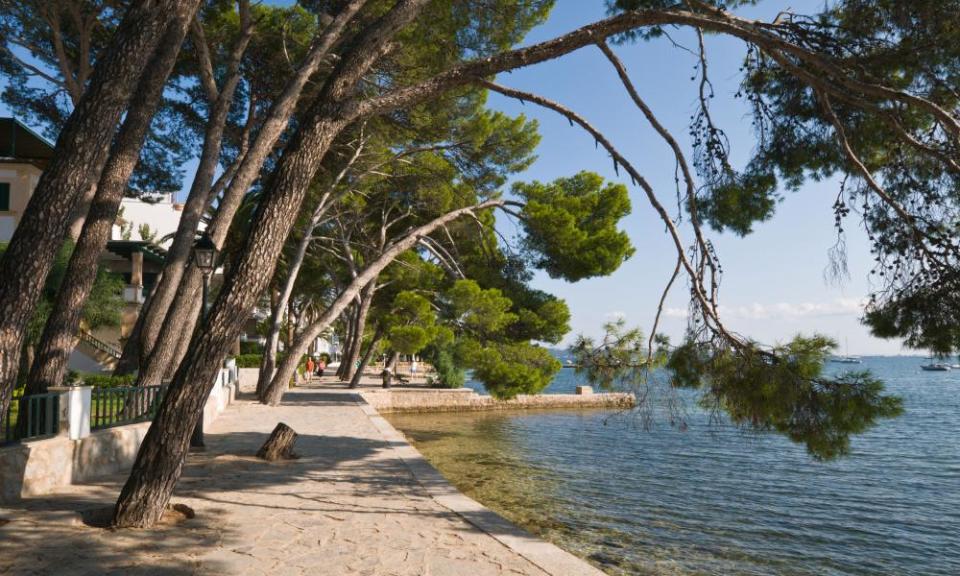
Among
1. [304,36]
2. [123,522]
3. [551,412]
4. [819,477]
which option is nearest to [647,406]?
[123,522]

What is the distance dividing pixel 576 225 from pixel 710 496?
7.51m

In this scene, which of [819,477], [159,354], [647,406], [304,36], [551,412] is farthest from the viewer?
[551,412]

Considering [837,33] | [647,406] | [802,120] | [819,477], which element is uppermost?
[837,33]

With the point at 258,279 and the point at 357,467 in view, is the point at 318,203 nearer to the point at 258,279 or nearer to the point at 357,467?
the point at 357,467

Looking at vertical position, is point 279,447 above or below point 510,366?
below

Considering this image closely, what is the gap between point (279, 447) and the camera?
941 cm

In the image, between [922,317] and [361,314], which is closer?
[922,317]

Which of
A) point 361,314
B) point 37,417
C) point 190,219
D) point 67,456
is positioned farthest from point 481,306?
point 37,417

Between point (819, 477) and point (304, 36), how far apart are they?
51.9 feet

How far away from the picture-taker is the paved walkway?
4621 mm

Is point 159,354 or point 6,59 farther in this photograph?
point 6,59

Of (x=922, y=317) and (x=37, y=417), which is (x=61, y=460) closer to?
(x=37, y=417)

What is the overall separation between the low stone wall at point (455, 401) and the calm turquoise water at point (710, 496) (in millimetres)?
3387

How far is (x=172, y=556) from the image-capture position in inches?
185
